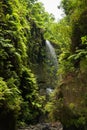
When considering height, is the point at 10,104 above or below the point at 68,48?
below

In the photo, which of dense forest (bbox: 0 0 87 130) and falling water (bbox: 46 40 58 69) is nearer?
dense forest (bbox: 0 0 87 130)

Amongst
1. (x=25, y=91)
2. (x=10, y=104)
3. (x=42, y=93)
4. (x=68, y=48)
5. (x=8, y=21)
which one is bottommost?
(x=42, y=93)

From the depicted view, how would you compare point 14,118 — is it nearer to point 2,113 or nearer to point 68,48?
point 2,113

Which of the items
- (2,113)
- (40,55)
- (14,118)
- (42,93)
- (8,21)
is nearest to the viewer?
(2,113)

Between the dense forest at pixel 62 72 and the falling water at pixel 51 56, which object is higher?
the dense forest at pixel 62 72

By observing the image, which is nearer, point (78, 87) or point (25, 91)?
point (78, 87)

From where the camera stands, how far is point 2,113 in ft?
32.1

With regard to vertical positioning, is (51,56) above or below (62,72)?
below

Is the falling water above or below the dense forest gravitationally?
below

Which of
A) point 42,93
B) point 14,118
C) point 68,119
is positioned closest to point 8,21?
point 14,118

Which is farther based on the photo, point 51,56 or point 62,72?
point 51,56

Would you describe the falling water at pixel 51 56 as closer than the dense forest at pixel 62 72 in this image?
No

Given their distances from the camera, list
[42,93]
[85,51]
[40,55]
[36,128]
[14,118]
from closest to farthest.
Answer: [85,51] < [14,118] < [36,128] < [42,93] < [40,55]

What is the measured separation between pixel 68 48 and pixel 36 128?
15.9ft
